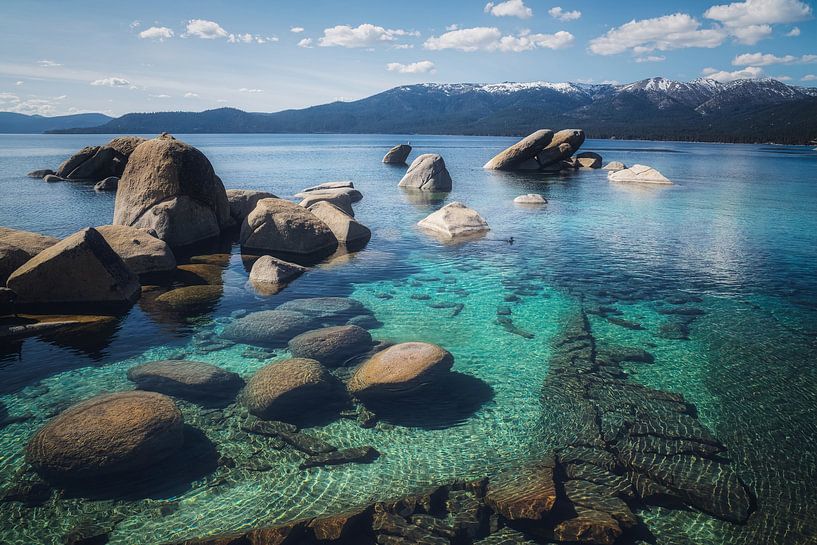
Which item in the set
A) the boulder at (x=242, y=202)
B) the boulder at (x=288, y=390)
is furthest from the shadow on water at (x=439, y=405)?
the boulder at (x=242, y=202)

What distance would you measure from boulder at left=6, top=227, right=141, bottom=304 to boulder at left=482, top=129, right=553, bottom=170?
5550 cm

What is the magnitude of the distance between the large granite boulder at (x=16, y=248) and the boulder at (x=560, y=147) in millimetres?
58384

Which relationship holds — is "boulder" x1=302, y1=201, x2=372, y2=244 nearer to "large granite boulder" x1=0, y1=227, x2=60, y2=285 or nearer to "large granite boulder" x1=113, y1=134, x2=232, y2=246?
"large granite boulder" x1=113, y1=134, x2=232, y2=246

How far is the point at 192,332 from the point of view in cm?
1277

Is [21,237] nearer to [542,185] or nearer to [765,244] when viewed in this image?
[765,244]

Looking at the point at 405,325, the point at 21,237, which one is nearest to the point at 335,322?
the point at 405,325

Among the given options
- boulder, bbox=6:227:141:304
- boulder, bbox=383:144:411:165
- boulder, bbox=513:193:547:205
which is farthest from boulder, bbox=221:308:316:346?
boulder, bbox=383:144:411:165

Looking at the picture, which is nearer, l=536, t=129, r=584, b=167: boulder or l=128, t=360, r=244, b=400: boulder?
l=128, t=360, r=244, b=400: boulder

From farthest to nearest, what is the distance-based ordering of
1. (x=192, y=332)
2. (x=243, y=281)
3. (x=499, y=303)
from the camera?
(x=243, y=281) → (x=499, y=303) → (x=192, y=332)

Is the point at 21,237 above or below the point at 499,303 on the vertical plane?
above

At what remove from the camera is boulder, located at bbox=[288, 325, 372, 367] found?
36.9 ft

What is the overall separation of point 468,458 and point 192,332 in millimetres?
8452

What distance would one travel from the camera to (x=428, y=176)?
44188 millimetres

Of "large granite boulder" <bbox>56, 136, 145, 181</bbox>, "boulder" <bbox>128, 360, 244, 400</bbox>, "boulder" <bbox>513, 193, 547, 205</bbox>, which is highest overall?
"large granite boulder" <bbox>56, 136, 145, 181</bbox>
